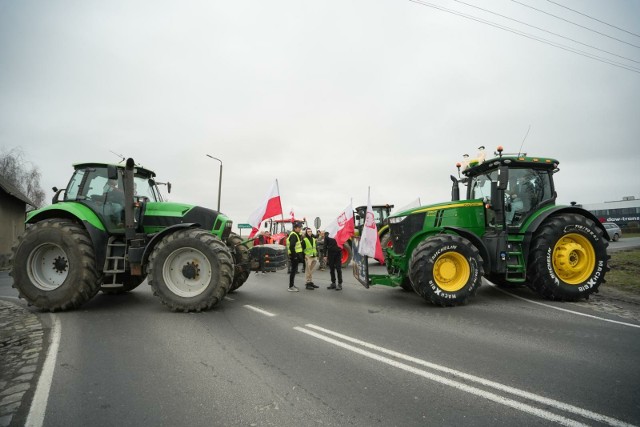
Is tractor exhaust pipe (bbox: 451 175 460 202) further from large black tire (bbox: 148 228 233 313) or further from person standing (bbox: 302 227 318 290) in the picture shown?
large black tire (bbox: 148 228 233 313)

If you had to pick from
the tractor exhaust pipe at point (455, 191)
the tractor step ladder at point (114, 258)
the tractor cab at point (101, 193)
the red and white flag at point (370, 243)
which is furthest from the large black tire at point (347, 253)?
the tractor step ladder at point (114, 258)

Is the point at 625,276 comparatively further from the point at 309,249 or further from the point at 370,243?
the point at 309,249

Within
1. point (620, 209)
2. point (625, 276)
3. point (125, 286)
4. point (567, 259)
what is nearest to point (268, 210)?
point (125, 286)

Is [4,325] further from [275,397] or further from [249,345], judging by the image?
[275,397]

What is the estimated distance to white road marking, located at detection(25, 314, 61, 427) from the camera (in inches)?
94.9

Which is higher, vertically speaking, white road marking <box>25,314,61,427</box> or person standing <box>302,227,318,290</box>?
person standing <box>302,227,318,290</box>

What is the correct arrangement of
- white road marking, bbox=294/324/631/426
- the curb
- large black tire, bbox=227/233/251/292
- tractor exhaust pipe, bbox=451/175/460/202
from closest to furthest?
white road marking, bbox=294/324/631/426
the curb
large black tire, bbox=227/233/251/292
tractor exhaust pipe, bbox=451/175/460/202

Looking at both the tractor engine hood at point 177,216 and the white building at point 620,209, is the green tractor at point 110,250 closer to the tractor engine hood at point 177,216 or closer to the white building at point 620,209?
the tractor engine hood at point 177,216

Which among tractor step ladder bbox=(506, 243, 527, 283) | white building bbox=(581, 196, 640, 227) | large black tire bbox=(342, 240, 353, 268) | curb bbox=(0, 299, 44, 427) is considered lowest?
curb bbox=(0, 299, 44, 427)

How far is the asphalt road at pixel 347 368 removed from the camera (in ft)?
8.02

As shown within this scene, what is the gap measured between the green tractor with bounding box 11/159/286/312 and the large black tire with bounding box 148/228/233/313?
16 mm

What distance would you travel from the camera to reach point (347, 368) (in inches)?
128

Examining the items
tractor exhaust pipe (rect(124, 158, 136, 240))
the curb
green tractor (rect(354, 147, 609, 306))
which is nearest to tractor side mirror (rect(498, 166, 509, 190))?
green tractor (rect(354, 147, 609, 306))

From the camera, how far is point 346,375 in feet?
10.2
